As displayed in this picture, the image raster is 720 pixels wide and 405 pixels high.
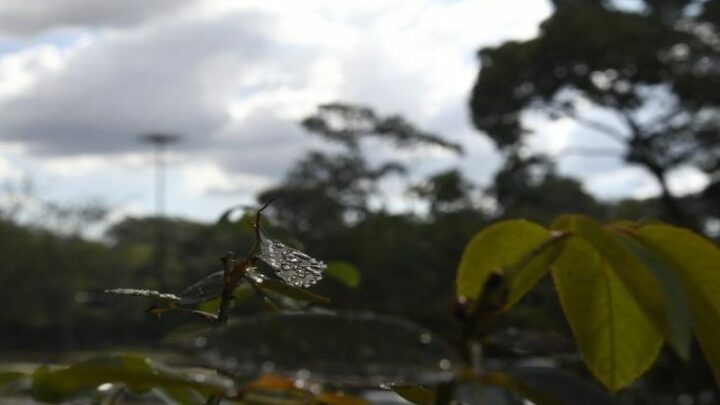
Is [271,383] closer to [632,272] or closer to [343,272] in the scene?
[632,272]


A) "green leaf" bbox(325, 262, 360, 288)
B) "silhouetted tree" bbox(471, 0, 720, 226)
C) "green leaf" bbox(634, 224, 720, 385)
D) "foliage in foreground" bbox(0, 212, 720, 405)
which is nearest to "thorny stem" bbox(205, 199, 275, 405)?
"foliage in foreground" bbox(0, 212, 720, 405)

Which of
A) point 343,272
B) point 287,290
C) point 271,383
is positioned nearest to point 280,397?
point 271,383

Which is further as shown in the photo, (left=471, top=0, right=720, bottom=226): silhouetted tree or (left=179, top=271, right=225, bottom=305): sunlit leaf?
(left=471, top=0, right=720, bottom=226): silhouetted tree

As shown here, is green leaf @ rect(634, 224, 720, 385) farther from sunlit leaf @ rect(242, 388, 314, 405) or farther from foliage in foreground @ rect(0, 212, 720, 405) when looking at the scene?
sunlit leaf @ rect(242, 388, 314, 405)

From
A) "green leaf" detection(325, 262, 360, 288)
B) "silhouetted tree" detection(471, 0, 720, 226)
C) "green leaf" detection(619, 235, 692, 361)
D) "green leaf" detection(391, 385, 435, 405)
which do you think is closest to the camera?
"green leaf" detection(619, 235, 692, 361)

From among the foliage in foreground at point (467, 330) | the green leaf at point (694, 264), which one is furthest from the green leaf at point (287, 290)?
the green leaf at point (694, 264)

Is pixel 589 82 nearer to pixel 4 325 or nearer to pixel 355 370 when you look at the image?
pixel 355 370
